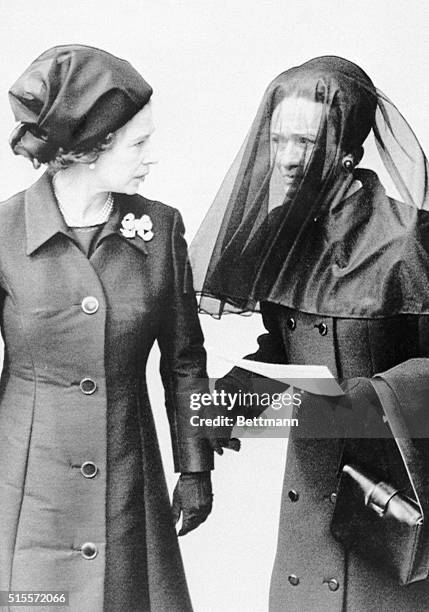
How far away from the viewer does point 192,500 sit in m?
1.32

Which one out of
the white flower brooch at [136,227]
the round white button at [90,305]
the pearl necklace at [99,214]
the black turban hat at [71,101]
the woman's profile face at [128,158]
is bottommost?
the round white button at [90,305]

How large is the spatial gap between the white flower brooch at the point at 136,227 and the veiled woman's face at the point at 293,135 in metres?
0.22

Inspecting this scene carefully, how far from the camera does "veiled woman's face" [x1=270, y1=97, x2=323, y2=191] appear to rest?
48.5 inches

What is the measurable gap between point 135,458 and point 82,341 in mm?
204

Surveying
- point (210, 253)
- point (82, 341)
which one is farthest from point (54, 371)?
point (210, 253)

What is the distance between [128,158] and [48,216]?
15cm

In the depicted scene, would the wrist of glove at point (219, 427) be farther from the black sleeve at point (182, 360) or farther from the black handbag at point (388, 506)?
the black handbag at point (388, 506)

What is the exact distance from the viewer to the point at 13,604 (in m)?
1.29

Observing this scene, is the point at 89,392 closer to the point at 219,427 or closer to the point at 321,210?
the point at 219,427

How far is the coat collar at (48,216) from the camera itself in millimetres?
1254

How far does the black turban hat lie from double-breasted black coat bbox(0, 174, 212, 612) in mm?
74

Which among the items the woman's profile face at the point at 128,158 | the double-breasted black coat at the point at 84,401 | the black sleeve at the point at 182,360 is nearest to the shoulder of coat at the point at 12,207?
the double-breasted black coat at the point at 84,401

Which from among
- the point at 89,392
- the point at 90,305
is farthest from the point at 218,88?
the point at 89,392

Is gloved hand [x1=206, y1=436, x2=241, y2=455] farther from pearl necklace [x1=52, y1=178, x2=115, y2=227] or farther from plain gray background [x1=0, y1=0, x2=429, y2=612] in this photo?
pearl necklace [x1=52, y1=178, x2=115, y2=227]
